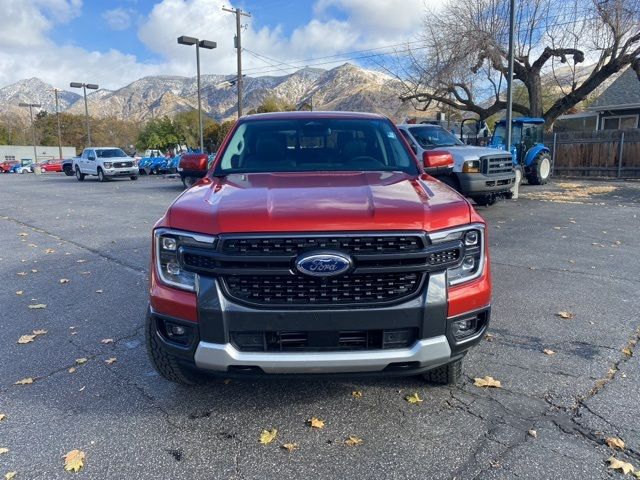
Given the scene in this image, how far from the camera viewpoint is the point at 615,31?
20.8 m

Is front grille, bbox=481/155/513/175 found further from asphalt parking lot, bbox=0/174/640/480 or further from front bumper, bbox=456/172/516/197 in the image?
asphalt parking lot, bbox=0/174/640/480

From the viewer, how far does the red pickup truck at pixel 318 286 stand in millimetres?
2475

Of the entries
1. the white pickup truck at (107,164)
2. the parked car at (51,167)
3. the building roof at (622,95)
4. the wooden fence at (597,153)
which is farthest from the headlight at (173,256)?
the parked car at (51,167)

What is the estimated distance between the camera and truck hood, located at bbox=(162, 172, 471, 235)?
2492 millimetres

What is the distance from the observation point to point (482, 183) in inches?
423

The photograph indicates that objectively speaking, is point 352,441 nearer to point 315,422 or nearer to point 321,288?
point 315,422

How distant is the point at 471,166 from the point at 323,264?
8.94m

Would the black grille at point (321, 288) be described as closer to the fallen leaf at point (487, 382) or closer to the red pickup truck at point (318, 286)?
the red pickup truck at point (318, 286)

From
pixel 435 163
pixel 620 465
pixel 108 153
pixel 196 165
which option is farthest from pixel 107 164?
pixel 620 465

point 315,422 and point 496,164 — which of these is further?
point 496,164

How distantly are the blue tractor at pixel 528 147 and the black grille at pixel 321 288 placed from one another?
1648 centimetres

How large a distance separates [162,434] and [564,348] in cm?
307

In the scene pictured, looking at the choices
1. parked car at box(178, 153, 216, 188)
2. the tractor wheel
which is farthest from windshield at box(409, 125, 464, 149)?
parked car at box(178, 153, 216, 188)

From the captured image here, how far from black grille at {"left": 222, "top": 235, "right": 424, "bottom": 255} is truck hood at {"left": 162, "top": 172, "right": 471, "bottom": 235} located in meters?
0.05
